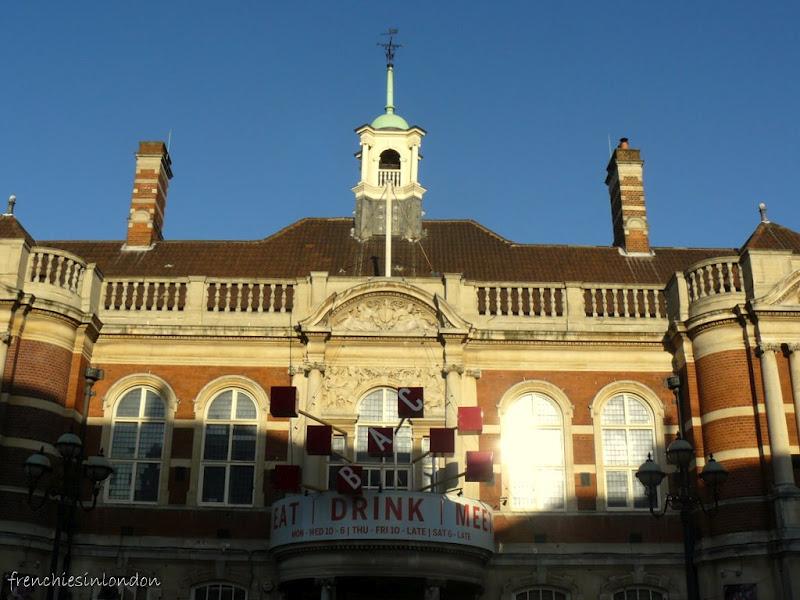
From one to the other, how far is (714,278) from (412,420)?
7296mm

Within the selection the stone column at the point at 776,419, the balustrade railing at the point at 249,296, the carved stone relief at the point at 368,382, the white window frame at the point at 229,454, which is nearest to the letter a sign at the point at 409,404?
the carved stone relief at the point at 368,382

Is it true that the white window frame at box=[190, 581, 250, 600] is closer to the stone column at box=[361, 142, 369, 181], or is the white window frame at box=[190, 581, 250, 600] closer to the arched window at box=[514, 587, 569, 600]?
the arched window at box=[514, 587, 569, 600]

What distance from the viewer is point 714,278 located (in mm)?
20859

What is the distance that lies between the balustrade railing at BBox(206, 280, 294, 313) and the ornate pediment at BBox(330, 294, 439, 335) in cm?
141

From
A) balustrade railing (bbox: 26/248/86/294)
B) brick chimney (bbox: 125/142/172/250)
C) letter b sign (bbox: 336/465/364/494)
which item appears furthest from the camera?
brick chimney (bbox: 125/142/172/250)

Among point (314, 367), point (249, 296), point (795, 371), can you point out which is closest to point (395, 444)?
point (314, 367)

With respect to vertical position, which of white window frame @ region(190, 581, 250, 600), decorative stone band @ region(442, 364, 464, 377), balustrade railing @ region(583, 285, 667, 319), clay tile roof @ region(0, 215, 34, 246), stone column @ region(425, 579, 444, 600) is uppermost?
clay tile roof @ region(0, 215, 34, 246)

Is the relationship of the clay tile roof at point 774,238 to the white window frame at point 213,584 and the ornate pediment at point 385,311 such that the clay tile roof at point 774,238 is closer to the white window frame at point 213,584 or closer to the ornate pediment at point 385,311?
the ornate pediment at point 385,311

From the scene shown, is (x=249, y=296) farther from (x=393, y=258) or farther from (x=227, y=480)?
(x=393, y=258)

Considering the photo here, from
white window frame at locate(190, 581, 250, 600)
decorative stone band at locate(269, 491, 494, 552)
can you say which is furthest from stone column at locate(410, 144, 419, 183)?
white window frame at locate(190, 581, 250, 600)

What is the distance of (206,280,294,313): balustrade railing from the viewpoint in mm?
21859

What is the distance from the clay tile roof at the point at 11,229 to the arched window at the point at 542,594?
43.9 ft

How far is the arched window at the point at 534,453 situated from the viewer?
66.8ft

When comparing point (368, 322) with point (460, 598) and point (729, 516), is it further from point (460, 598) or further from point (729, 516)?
point (729, 516)
